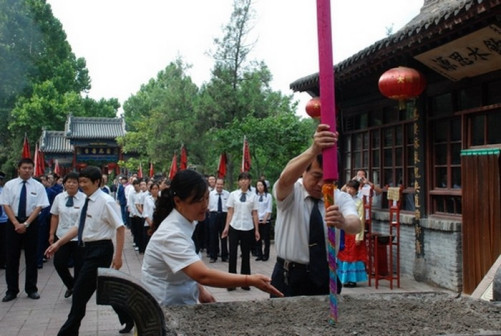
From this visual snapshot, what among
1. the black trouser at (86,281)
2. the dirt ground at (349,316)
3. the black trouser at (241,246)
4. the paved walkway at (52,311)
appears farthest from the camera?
the black trouser at (241,246)

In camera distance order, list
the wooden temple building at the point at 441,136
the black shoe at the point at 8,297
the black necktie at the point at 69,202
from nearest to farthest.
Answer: the wooden temple building at the point at 441,136 < the black shoe at the point at 8,297 < the black necktie at the point at 69,202

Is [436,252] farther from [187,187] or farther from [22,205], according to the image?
[187,187]

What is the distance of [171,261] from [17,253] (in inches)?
217

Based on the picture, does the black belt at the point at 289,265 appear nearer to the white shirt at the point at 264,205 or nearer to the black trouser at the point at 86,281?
the black trouser at the point at 86,281

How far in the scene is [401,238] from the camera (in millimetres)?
9609

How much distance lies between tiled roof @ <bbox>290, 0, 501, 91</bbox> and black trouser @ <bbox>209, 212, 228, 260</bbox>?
3658 millimetres

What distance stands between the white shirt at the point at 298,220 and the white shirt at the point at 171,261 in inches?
35.1

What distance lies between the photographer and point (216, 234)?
11.9 metres

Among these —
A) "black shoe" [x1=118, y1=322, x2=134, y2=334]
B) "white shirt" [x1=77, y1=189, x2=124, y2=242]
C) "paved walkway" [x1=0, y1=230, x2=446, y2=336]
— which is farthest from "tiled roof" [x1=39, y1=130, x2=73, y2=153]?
"white shirt" [x1=77, y1=189, x2=124, y2=242]

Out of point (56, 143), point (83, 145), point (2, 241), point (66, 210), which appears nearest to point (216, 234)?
point (2, 241)

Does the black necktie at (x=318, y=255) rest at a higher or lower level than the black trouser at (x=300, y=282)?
higher

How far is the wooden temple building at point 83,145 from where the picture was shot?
35.7 metres

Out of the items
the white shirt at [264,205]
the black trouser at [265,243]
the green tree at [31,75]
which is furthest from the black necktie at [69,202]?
the green tree at [31,75]

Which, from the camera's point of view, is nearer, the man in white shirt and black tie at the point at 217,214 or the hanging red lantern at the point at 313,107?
the hanging red lantern at the point at 313,107
